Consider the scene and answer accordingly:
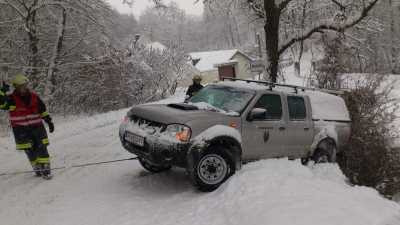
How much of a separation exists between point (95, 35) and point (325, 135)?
40.9ft

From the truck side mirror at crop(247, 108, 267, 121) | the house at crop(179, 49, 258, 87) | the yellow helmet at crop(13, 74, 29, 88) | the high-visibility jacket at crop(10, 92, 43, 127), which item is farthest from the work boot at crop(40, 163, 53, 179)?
the house at crop(179, 49, 258, 87)

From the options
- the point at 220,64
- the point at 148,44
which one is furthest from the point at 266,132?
the point at 148,44

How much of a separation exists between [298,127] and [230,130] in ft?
6.26

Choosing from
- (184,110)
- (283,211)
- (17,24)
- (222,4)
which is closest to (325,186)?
(283,211)

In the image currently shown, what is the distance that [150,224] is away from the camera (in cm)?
396

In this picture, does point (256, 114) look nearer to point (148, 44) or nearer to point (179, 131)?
point (179, 131)

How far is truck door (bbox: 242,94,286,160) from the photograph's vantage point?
551cm

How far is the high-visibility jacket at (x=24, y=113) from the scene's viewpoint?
18.8 ft

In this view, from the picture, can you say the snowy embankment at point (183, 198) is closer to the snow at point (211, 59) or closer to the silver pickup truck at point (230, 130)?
the silver pickup truck at point (230, 130)

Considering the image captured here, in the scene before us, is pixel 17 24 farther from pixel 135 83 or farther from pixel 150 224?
pixel 150 224

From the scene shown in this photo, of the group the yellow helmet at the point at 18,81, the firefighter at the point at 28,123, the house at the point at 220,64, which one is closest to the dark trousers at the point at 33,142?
the firefighter at the point at 28,123

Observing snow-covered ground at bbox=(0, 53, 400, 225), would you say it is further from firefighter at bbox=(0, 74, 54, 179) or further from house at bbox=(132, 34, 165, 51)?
house at bbox=(132, 34, 165, 51)

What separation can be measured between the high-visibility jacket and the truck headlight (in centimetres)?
273

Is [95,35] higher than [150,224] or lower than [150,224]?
higher
